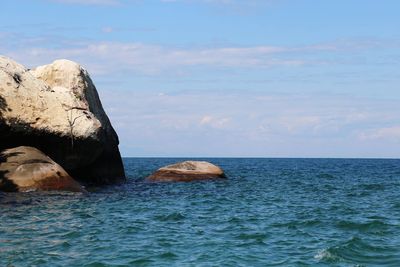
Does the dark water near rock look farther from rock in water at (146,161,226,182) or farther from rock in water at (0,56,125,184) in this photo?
rock in water at (146,161,226,182)

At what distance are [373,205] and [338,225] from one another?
6996 millimetres

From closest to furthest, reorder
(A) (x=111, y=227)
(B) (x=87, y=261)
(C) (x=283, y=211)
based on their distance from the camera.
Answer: (B) (x=87, y=261), (A) (x=111, y=227), (C) (x=283, y=211)

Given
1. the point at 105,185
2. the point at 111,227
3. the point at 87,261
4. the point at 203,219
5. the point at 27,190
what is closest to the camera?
the point at 87,261

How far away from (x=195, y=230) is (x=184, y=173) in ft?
62.4

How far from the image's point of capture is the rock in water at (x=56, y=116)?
89.9ft

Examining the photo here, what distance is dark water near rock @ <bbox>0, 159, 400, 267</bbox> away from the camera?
13.2 metres

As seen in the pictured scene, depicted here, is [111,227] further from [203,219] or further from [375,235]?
[375,235]

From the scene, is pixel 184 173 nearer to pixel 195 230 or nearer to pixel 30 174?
pixel 30 174

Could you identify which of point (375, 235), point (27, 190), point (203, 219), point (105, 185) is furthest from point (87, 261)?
point (105, 185)

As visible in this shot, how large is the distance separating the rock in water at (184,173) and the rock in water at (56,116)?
15.2 feet

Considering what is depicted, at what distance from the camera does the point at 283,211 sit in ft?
71.9

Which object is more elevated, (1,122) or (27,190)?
(1,122)

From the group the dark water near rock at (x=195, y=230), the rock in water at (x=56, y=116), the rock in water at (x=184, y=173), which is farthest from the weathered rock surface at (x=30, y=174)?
the rock in water at (x=184, y=173)

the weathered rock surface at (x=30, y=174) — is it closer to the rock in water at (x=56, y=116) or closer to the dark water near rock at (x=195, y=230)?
the dark water near rock at (x=195, y=230)
